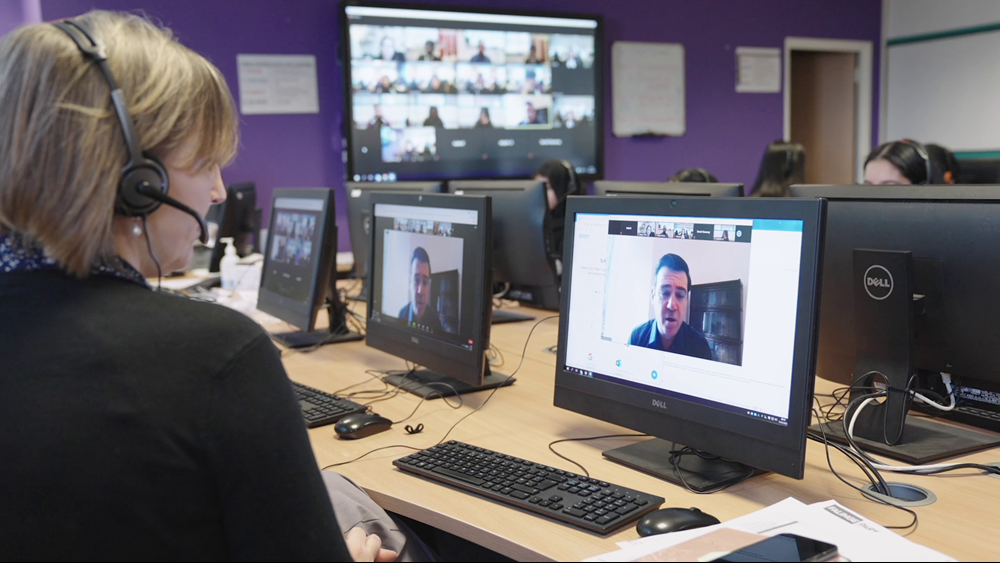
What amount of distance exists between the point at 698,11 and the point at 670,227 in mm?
4752

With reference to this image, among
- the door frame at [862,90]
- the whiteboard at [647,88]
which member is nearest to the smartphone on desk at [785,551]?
the whiteboard at [647,88]

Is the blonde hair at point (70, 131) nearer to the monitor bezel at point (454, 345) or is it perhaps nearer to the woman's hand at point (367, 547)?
the woman's hand at point (367, 547)

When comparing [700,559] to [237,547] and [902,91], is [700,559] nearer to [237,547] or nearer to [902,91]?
[237,547]

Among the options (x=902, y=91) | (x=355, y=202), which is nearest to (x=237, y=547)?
(x=355, y=202)

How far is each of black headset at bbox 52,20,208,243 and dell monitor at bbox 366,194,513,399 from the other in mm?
844

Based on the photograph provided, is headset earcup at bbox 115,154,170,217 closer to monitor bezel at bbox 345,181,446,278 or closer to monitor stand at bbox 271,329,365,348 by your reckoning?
monitor stand at bbox 271,329,365,348

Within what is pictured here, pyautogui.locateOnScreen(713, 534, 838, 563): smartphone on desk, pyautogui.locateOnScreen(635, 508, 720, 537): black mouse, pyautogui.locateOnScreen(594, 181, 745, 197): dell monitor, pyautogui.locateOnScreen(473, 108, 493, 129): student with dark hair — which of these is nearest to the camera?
pyautogui.locateOnScreen(713, 534, 838, 563): smartphone on desk

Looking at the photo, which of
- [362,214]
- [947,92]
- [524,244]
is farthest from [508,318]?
[947,92]

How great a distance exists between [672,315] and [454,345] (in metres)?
0.61

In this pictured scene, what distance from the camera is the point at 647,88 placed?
5434 millimetres

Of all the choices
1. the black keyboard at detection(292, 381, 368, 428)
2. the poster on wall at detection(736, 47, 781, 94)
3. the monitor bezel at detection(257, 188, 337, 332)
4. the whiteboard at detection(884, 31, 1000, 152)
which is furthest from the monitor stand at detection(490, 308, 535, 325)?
the whiteboard at detection(884, 31, 1000, 152)

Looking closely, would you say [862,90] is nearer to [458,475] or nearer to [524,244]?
[524,244]

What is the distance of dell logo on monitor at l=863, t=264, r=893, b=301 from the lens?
1.38 metres

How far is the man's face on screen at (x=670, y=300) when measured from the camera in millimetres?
1258
